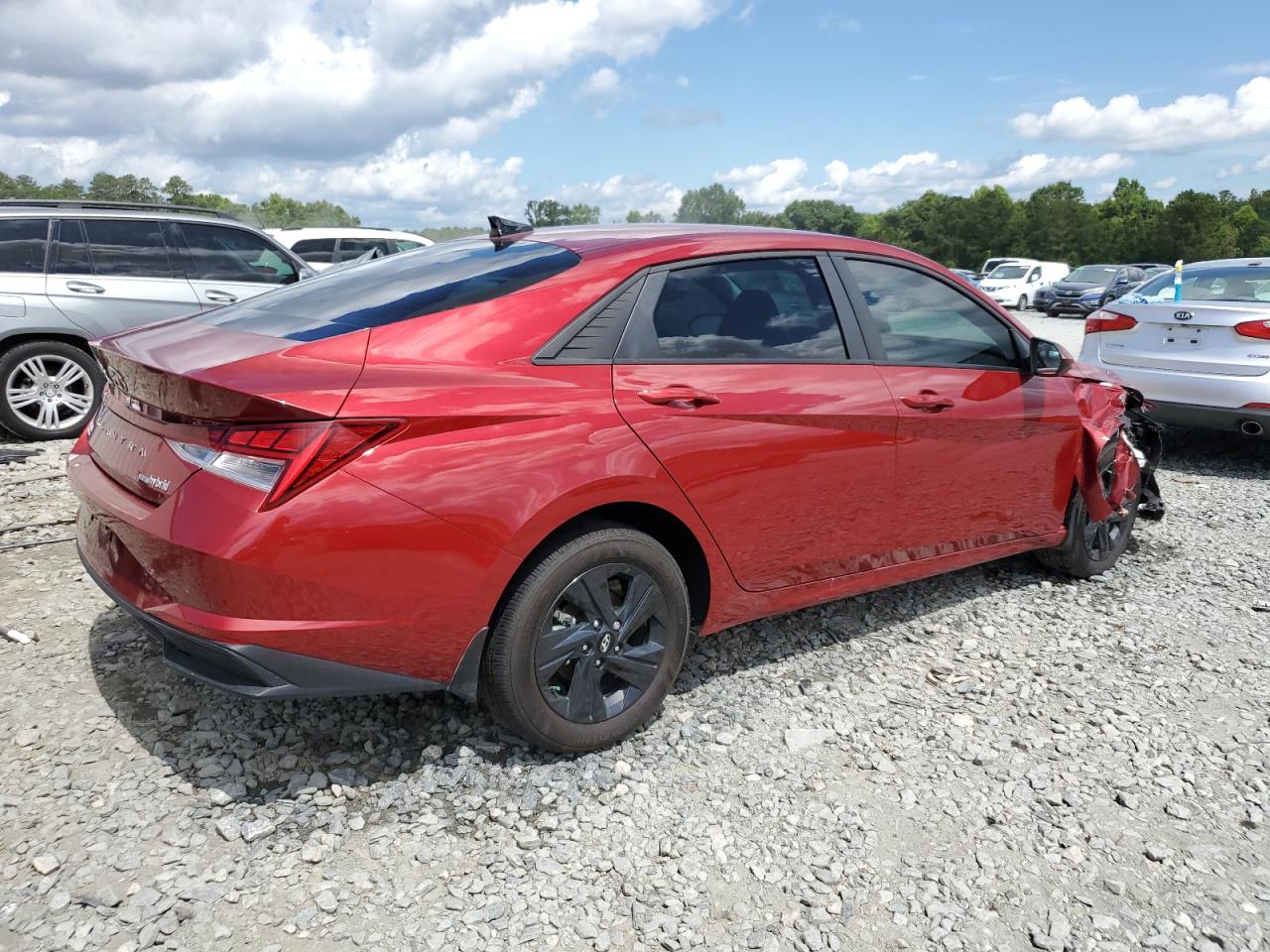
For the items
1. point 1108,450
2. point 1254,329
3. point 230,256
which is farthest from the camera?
point 230,256

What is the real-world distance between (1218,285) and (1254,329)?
30.7 inches

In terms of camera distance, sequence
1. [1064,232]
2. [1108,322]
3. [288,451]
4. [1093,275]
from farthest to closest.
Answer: [1064,232], [1093,275], [1108,322], [288,451]

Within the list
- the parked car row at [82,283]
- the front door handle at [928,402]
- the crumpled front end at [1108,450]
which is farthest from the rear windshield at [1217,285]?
the parked car row at [82,283]

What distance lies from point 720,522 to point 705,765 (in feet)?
2.58

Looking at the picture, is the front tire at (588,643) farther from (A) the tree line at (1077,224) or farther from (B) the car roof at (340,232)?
(A) the tree line at (1077,224)

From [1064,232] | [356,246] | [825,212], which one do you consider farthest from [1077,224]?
[356,246]

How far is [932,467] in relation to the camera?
3.79 meters

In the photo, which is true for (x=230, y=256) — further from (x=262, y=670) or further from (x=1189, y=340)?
(x=1189, y=340)

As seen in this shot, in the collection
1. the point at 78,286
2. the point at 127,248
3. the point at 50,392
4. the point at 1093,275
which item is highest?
the point at 1093,275

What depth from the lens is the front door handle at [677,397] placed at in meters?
2.96

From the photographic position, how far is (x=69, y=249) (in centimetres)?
726

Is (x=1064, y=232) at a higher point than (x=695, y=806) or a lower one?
higher

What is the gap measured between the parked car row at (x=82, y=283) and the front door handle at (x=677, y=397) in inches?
183

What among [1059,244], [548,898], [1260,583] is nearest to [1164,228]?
[1059,244]
